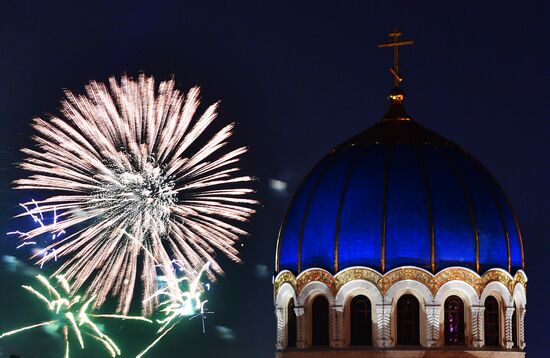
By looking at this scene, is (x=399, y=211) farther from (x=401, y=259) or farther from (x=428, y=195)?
(x=401, y=259)

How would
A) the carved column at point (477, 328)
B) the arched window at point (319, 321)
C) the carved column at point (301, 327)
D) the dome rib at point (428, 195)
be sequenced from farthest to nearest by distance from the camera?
the carved column at point (301, 327), the arched window at point (319, 321), the dome rib at point (428, 195), the carved column at point (477, 328)

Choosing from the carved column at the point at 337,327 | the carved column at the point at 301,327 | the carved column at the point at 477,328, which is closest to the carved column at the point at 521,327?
the carved column at the point at 477,328

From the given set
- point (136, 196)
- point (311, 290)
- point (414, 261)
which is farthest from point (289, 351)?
point (136, 196)

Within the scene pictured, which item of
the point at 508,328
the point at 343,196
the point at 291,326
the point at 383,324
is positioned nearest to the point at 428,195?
the point at 343,196

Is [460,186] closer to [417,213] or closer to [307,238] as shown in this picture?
[417,213]

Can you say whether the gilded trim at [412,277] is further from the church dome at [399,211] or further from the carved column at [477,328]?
the carved column at [477,328]
